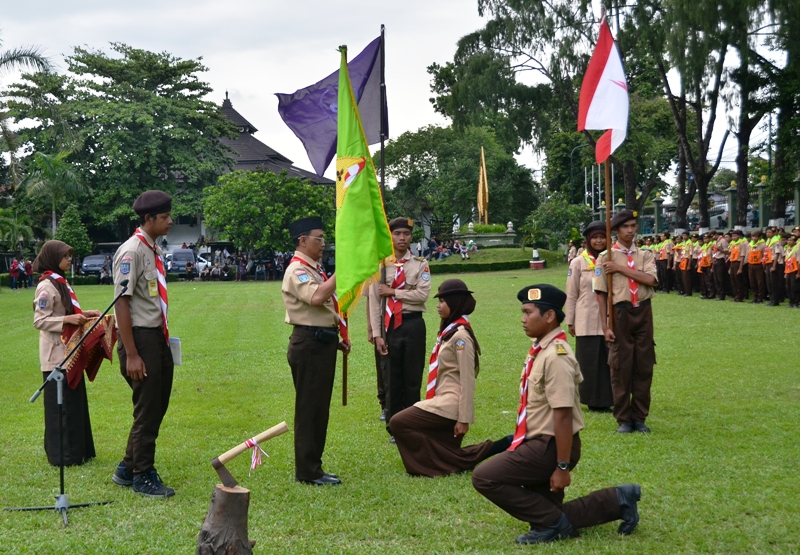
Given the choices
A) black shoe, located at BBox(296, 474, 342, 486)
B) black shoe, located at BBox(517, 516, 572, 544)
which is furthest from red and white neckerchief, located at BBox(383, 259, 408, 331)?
black shoe, located at BBox(517, 516, 572, 544)

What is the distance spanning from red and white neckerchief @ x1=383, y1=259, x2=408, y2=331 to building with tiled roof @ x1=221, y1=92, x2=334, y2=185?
195 feet

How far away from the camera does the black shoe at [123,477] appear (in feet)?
22.6

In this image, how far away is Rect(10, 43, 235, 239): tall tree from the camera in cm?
5478

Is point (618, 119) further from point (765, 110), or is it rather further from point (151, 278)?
point (765, 110)

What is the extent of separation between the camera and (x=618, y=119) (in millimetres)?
9195

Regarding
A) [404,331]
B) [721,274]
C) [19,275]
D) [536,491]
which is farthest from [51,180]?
[536,491]

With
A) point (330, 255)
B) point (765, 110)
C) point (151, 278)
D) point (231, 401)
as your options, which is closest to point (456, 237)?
point (330, 255)

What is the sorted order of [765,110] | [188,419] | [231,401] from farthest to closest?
[765,110], [231,401], [188,419]

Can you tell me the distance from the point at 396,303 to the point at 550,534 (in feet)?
11.4

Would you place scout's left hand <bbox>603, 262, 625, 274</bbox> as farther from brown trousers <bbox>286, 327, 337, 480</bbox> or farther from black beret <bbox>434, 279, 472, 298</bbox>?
brown trousers <bbox>286, 327, 337, 480</bbox>

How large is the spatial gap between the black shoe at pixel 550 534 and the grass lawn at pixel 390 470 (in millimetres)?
111

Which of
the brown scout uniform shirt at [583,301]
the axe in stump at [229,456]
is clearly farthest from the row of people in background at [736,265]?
the axe in stump at [229,456]

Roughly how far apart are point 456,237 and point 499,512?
53.4 meters

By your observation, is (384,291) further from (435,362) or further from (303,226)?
(303,226)
